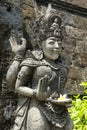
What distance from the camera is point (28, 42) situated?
4.39 metres

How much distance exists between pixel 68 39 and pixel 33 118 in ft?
11.6

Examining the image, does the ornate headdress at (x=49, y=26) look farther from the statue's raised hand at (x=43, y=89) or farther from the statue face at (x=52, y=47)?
the statue's raised hand at (x=43, y=89)

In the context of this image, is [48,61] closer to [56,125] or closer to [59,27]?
[59,27]

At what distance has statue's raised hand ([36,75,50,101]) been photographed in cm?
241

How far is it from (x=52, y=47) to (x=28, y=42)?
1829 millimetres

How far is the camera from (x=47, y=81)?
2.44m

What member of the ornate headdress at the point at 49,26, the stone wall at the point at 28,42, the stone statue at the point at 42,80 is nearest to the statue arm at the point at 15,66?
the stone statue at the point at 42,80

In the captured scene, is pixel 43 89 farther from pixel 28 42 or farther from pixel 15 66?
pixel 28 42

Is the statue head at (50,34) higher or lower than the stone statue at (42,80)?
higher

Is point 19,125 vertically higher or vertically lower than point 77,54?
higher

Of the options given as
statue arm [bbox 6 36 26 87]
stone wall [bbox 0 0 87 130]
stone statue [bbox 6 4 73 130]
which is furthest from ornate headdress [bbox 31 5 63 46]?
stone wall [bbox 0 0 87 130]

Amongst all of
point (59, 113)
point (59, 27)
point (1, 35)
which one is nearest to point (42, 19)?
point (59, 27)

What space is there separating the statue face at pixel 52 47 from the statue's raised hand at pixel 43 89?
258mm

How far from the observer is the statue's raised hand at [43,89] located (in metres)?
2.41
